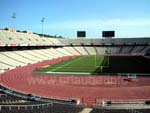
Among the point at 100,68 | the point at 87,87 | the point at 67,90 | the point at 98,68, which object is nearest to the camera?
the point at 67,90

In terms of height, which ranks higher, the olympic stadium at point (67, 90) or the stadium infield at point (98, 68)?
the stadium infield at point (98, 68)

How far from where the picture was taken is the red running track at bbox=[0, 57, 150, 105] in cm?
2817

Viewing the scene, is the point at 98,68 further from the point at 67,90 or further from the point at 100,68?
the point at 67,90

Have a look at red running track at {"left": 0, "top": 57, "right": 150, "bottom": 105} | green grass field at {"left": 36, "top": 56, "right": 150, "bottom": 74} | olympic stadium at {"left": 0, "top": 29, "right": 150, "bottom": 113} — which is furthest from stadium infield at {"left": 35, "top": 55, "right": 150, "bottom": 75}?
red running track at {"left": 0, "top": 57, "right": 150, "bottom": 105}

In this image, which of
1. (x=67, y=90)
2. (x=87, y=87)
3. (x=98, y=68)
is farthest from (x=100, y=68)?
(x=67, y=90)

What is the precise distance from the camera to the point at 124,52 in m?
103

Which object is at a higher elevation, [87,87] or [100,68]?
[100,68]

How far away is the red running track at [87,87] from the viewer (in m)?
28.2

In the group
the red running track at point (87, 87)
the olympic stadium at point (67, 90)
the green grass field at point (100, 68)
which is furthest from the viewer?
the green grass field at point (100, 68)

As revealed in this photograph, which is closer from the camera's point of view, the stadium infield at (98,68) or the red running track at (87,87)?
the red running track at (87,87)

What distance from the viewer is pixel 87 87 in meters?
33.0

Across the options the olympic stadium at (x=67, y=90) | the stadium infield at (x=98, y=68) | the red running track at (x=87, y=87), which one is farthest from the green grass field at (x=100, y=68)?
the red running track at (x=87, y=87)

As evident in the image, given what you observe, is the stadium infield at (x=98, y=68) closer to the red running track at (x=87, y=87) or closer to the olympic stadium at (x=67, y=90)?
the olympic stadium at (x=67, y=90)

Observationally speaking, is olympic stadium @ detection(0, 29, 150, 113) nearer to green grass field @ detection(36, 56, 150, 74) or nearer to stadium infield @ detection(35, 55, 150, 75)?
stadium infield @ detection(35, 55, 150, 75)
